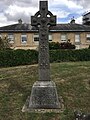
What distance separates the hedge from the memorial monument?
12740mm

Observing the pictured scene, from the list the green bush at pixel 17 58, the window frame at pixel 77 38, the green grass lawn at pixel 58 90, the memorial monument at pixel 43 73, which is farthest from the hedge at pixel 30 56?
the window frame at pixel 77 38

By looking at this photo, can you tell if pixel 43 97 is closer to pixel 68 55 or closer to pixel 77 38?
pixel 68 55

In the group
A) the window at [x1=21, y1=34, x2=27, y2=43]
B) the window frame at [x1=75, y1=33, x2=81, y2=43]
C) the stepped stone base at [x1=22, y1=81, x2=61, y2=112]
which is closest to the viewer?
the stepped stone base at [x1=22, y1=81, x2=61, y2=112]

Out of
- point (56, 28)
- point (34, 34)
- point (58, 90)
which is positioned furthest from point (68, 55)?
point (34, 34)

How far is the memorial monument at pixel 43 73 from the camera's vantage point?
9.69 meters

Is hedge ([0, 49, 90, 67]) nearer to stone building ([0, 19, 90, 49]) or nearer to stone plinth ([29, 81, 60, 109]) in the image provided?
stone plinth ([29, 81, 60, 109])

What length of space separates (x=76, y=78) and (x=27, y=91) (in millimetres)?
3434

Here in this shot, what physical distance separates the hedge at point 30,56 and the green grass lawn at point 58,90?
623 centimetres

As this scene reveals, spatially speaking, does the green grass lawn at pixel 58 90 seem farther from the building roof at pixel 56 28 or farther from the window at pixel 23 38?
the window at pixel 23 38

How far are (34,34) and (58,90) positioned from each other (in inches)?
1466

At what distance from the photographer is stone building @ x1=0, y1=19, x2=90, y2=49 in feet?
158

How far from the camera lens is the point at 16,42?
161ft

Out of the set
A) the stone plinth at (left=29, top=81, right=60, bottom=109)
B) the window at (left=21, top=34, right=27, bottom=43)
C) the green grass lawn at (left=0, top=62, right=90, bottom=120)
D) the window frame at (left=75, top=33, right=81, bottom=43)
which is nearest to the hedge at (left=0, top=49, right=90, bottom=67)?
the green grass lawn at (left=0, top=62, right=90, bottom=120)

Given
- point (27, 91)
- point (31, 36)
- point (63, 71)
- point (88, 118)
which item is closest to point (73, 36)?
point (31, 36)
